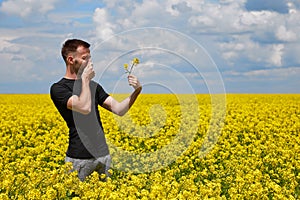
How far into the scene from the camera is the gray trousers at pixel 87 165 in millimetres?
5773

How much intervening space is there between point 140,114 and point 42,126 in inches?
163

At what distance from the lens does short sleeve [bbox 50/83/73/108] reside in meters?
5.54

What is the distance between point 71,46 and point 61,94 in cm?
52

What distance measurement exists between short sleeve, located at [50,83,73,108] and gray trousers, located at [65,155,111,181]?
2.15 ft

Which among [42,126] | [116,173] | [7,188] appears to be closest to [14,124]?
[42,126]

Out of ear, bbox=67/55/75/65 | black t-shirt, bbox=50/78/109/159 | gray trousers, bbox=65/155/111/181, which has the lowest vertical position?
gray trousers, bbox=65/155/111/181

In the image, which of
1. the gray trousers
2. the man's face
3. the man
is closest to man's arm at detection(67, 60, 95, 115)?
the man

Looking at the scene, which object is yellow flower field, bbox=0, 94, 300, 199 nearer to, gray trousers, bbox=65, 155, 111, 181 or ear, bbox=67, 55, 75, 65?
gray trousers, bbox=65, 155, 111, 181

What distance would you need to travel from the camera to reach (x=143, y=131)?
48.1 ft

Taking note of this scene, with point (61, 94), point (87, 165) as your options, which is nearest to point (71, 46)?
point (61, 94)

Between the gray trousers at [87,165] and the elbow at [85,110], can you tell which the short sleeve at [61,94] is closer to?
the elbow at [85,110]

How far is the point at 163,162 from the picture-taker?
9531mm

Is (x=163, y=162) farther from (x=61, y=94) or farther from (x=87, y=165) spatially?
(x=61, y=94)

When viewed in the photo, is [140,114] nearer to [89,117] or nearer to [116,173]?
[116,173]
